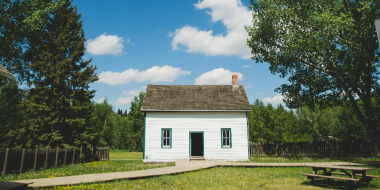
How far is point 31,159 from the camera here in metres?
13.9

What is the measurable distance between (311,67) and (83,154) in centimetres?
2361

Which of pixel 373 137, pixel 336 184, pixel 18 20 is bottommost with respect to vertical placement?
pixel 336 184

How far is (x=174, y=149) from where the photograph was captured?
19953 mm

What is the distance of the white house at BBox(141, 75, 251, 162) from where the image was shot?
20.0 metres

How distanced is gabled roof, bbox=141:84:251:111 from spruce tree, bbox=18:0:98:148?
745cm

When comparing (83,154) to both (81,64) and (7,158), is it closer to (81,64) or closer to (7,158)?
(81,64)

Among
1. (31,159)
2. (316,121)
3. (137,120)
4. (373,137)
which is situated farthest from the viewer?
(316,121)

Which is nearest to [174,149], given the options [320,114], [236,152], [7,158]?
[236,152]

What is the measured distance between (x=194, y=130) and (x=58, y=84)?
14.1 m

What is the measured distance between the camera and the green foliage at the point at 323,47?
17511mm

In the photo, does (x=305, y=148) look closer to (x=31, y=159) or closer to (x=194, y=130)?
(x=194, y=130)

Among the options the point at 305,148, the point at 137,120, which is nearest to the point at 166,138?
the point at 305,148

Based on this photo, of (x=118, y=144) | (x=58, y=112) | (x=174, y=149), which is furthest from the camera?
(x=118, y=144)

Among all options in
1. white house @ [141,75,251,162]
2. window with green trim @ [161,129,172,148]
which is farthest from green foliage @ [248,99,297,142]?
window with green trim @ [161,129,172,148]
